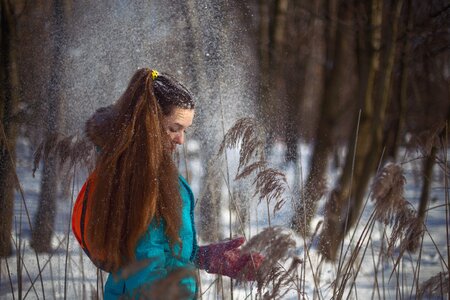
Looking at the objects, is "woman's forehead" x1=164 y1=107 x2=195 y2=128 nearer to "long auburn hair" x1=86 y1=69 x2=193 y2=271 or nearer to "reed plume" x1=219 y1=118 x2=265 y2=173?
"long auburn hair" x1=86 y1=69 x2=193 y2=271

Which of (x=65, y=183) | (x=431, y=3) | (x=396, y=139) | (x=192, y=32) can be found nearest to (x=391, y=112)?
(x=396, y=139)

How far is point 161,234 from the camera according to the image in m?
1.77

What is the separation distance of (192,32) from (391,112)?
4.13 metres

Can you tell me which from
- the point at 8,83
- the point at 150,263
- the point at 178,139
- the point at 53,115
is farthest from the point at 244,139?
the point at 53,115

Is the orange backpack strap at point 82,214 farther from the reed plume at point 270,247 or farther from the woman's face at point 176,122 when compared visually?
the reed plume at point 270,247

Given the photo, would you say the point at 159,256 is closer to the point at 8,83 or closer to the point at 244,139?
the point at 244,139

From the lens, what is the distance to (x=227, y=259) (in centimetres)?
196

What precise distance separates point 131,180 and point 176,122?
0.24 meters

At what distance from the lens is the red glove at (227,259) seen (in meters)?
1.94

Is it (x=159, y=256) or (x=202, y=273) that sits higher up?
(x=159, y=256)

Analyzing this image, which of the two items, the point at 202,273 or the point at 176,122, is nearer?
the point at 176,122

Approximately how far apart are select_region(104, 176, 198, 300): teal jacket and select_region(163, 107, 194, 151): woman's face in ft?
0.40

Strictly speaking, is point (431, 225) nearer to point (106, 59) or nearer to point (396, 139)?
point (396, 139)

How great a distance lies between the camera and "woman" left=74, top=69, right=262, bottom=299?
5.68ft
